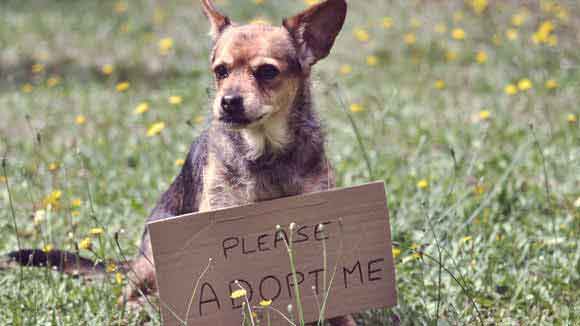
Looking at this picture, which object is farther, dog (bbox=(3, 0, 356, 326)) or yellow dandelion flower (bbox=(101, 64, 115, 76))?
yellow dandelion flower (bbox=(101, 64, 115, 76))

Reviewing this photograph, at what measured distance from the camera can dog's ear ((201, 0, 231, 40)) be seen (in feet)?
9.39

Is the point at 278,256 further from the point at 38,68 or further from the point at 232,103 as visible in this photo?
the point at 38,68

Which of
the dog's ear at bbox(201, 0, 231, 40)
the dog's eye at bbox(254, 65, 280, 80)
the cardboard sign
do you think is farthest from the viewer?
the dog's ear at bbox(201, 0, 231, 40)

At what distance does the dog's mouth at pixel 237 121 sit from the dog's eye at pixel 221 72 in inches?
8.6

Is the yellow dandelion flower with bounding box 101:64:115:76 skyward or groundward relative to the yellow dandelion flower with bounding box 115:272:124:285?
skyward

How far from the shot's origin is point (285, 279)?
8.52 ft

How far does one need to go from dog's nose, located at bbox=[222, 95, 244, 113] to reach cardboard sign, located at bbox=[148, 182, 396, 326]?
402 millimetres

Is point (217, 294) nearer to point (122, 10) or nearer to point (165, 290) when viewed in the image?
point (165, 290)

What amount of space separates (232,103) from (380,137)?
9.27ft

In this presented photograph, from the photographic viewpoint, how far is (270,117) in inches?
107

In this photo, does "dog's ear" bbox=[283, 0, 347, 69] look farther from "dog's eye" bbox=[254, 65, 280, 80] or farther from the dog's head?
"dog's eye" bbox=[254, 65, 280, 80]

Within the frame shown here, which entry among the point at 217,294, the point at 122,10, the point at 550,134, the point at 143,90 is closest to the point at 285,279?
the point at 217,294

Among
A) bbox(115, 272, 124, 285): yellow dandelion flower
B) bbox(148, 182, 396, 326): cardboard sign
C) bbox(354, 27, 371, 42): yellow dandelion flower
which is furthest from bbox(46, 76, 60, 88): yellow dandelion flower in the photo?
bbox(148, 182, 396, 326): cardboard sign

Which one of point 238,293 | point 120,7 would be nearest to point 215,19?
point 238,293
